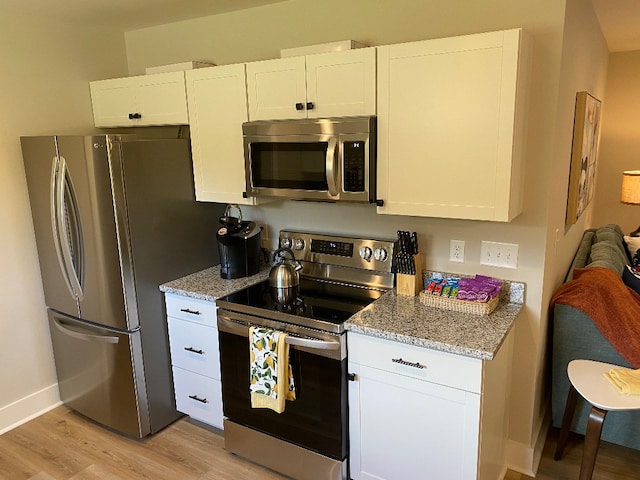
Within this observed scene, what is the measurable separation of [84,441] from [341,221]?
6.46ft

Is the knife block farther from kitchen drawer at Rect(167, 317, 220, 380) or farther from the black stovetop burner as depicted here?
kitchen drawer at Rect(167, 317, 220, 380)

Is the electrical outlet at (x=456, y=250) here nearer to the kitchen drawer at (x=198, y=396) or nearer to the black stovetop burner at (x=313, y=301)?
the black stovetop burner at (x=313, y=301)

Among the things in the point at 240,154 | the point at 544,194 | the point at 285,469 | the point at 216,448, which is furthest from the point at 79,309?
the point at 544,194

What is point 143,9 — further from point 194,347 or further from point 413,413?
point 413,413

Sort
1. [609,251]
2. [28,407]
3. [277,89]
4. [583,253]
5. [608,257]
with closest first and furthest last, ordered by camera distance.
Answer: [277,89] < [28,407] < [608,257] < [609,251] < [583,253]

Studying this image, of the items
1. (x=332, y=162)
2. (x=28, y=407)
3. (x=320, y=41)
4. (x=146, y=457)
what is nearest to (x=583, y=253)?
(x=332, y=162)

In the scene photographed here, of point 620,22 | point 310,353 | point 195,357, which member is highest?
point 620,22

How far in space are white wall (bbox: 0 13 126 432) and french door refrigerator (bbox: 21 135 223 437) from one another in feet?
0.34

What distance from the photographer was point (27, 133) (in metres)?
2.78

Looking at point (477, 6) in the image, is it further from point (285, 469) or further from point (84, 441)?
point (84, 441)

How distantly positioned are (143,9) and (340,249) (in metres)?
1.77

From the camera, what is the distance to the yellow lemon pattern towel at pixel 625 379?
193 cm

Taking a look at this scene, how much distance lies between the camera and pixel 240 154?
2.54 meters

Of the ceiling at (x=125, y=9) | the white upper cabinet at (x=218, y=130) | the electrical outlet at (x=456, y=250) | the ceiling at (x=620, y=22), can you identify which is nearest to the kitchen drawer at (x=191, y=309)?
the white upper cabinet at (x=218, y=130)
